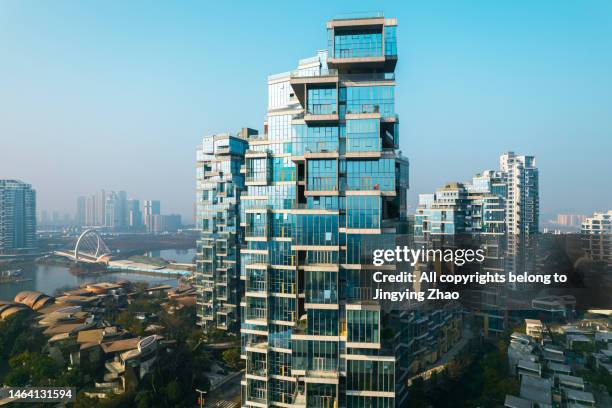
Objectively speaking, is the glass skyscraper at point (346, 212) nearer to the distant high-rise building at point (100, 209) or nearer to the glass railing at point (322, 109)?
the glass railing at point (322, 109)

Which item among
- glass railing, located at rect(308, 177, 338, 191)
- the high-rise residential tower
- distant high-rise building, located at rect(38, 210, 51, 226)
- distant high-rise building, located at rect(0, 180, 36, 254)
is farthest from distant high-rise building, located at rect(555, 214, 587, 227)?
distant high-rise building, located at rect(38, 210, 51, 226)

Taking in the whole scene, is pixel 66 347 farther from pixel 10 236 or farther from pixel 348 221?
pixel 10 236

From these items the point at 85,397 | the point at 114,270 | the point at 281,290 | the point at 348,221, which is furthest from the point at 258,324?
the point at 114,270

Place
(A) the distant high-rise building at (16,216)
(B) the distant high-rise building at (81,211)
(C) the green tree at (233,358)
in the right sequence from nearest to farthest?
(C) the green tree at (233,358) < (A) the distant high-rise building at (16,216) < (B) the distant high-rise building at (81,211)

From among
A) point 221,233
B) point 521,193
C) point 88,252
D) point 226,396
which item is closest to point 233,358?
point 226,396

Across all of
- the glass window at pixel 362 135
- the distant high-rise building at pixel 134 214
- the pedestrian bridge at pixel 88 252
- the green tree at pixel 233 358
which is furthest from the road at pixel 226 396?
the distant high-rise building at pixel 134 214
